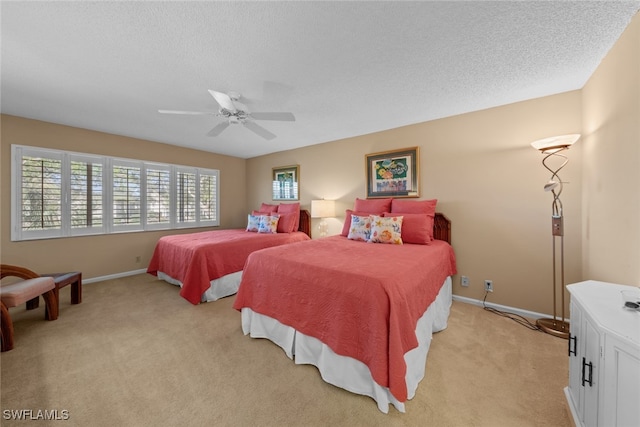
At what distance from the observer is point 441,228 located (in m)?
3.11

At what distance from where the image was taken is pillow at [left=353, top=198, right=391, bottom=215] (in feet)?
11.0

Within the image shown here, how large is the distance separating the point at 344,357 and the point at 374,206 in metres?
2.25

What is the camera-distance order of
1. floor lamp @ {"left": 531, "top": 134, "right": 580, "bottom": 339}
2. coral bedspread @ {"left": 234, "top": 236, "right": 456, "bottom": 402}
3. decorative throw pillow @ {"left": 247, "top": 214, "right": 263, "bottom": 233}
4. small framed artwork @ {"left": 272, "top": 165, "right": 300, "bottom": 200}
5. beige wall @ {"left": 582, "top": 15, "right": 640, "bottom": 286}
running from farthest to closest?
small framed artwork @ {"left": 272, "top": 165, "right": 300, "bottom": 200} < decorative throw pillow @ {"left": 247, "top": 214, "right": 263, "bottom": 233} < floor lamp @ {"left": 531, "top": 134, "right": 580, "bottom": 339} < beige wall @ {"left": 582, "top": 15, "right": 640, "bottom": 286} < coral bedspread @ {"left": 234, "top": 236, "right": 456, "bottom": 402}

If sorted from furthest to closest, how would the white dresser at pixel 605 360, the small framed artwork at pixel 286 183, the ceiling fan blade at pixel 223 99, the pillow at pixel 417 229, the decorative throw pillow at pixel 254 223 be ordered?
the small framed artwork at pixel 286 183 → the decorative throw pillow at pixel 254 223 → the pillow at pixel 417 229 → the ceiling fan blade at pixel 223 99 → the white dresser at pixel 605 360

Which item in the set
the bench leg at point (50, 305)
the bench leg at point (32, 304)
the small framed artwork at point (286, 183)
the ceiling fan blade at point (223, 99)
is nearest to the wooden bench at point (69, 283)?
the bench leg at point (32, 304)

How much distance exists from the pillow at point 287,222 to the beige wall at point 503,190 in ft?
6.92

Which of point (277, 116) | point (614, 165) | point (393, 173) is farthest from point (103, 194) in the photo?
point (614, 165)

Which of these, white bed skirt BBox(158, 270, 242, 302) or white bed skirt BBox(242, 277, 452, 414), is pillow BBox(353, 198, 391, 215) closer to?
white bed skirt BBox(242, 277, 452, 414)

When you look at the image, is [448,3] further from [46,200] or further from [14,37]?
[46,200]

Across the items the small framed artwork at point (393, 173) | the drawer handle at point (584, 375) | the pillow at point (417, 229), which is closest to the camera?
the drawer handle at point (584, 375)

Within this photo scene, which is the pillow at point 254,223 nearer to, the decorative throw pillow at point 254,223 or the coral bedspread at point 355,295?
the decorative throw pillow at point 254,223

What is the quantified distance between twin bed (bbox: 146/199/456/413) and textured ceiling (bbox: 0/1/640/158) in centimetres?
164

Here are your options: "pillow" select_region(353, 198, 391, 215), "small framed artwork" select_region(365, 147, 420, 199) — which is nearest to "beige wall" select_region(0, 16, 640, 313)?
"small framed artwork" select_region(365, 147, 420, 199)

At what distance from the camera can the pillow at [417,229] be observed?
2.78 meters
